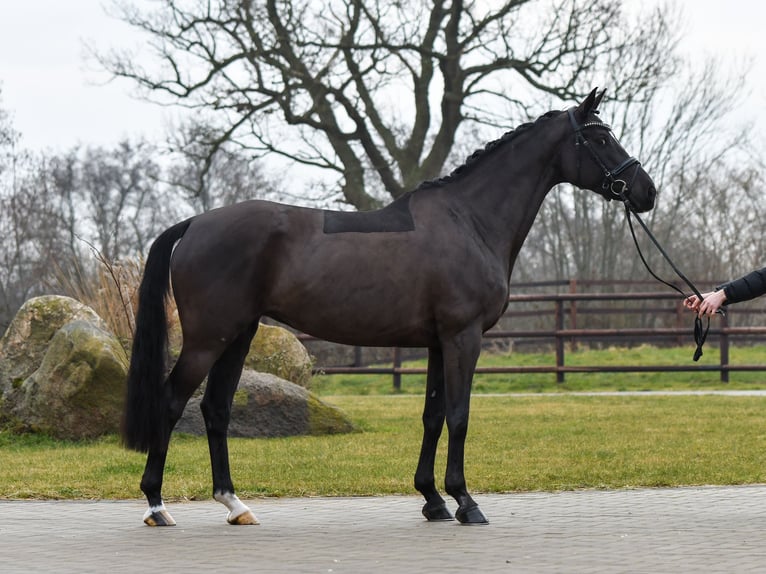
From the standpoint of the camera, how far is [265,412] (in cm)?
1228

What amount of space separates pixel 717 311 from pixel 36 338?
27.5 feet

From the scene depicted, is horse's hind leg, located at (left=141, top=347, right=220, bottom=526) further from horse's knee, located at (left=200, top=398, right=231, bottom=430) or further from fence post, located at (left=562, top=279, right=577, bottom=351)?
fence post, located at (left=562, top=279, right=577, bottom=351)

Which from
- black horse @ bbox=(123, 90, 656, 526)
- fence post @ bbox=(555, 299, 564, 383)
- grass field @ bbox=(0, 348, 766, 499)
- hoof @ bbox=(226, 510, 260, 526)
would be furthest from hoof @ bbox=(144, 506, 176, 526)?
fence post @ bbox=(555, 299, 564, 383)

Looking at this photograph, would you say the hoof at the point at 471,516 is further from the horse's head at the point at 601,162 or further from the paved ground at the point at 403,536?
the horse's head at the point at 601,162

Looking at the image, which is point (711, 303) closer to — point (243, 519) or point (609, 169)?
point (609, 169)

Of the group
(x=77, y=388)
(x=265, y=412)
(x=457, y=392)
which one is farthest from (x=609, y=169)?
(x=77, y=388)

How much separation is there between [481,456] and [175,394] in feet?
13.3

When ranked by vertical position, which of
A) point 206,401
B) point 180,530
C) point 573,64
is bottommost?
point 180,530

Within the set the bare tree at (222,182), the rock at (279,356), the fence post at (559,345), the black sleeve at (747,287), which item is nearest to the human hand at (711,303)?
the black sleeve at (747,287)

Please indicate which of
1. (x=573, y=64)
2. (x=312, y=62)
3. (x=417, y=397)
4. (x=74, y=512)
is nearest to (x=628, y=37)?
(x=573, y=64)

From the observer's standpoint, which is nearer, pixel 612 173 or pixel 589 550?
pixel 589 550

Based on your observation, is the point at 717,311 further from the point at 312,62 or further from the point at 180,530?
the point at 312,62

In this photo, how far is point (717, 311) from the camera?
22.8ft

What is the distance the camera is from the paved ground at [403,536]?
18.0ft
